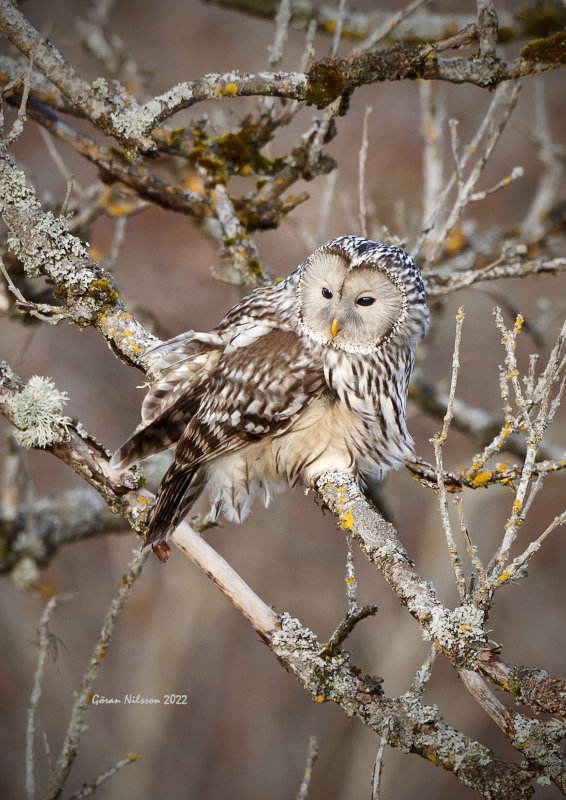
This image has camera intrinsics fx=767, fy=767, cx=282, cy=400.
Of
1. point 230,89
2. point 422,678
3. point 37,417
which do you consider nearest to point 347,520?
point 422,678

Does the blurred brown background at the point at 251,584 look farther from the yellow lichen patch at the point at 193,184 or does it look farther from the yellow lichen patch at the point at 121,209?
the yellow lichen patch at the point at 121,209

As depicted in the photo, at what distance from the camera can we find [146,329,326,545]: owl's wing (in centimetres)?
246

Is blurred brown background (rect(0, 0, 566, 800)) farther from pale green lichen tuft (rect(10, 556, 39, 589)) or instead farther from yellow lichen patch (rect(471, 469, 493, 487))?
yellow lichen patch (rect(471, 469, 493, 487))

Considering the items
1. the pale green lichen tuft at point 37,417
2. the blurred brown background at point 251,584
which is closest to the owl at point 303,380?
the pale green lichen tuft at point 37,417

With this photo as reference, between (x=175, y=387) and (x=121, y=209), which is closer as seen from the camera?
(x=175, y=387)

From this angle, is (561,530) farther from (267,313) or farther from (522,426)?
(522,426)

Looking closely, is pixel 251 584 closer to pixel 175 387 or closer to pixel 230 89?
pixel 175 387

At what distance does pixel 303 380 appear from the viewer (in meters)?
2.55

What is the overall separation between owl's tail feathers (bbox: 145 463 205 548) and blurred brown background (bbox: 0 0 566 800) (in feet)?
11.4

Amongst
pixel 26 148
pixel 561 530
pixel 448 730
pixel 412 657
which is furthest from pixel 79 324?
pixel 561 530

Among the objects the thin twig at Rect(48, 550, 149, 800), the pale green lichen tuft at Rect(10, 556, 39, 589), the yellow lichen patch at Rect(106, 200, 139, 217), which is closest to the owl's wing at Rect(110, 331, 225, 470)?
the thin twig at Rect(48, 550, 149, 800)

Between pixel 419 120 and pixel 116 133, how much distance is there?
5544 mm

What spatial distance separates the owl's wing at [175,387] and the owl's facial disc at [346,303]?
342 mm

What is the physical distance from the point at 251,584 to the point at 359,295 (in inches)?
166
